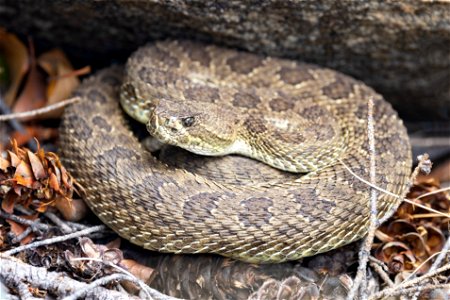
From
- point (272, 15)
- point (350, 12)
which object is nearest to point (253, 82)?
point (272, 15)

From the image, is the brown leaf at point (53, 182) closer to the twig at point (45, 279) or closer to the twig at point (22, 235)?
the twig at point (22, 235)

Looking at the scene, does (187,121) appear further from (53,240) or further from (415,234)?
(415,234)

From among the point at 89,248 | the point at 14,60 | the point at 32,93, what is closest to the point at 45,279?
the point at 89,248

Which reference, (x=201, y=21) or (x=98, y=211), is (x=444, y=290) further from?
(x=201, y=21)

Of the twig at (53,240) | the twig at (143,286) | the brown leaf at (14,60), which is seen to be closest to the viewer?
the twig at (143,286)

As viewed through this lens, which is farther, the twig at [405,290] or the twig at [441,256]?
the twig at [441,256]

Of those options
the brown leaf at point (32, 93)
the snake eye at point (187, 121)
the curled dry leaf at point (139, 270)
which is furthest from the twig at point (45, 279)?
the brown leaf at point (32, 93)

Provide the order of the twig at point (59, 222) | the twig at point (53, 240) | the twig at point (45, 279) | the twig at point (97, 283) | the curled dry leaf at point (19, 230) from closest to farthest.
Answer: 1. the twig at point (97, 283)
2. the twig at point (45, 279)
3. the twig at point (53, 240)
4. the curled dry leaf at point (19, 230)
5. the twig at point (59, 222)
